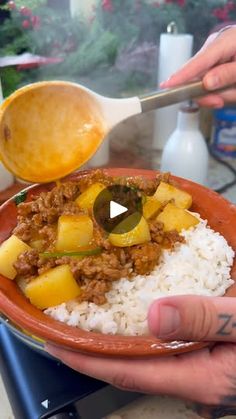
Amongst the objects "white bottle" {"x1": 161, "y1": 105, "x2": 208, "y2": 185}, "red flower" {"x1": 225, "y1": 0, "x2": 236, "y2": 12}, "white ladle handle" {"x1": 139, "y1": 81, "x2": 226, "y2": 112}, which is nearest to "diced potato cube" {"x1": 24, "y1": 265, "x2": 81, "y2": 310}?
"white ladle handle" {"x1": 139, "y1": 81, "x2": 226, "y2": 112}

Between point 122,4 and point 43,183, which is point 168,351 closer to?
point 43,183

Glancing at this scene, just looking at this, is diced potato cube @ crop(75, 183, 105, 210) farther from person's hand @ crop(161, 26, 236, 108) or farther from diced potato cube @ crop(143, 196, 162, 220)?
person's hand @ crop(161, 26, 236, 108)

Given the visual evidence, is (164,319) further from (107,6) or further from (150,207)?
(107,6)

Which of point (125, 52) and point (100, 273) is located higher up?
point (125, 52)

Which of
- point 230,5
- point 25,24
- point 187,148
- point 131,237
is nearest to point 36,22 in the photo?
point 25,24

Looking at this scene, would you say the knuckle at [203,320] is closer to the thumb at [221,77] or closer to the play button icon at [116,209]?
the play button icon at [116,209]

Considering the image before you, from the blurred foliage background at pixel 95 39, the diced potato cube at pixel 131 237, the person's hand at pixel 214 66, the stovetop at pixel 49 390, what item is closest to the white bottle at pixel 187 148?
the person's hand at pixel 214 66

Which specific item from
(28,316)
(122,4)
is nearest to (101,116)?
(28,316)
